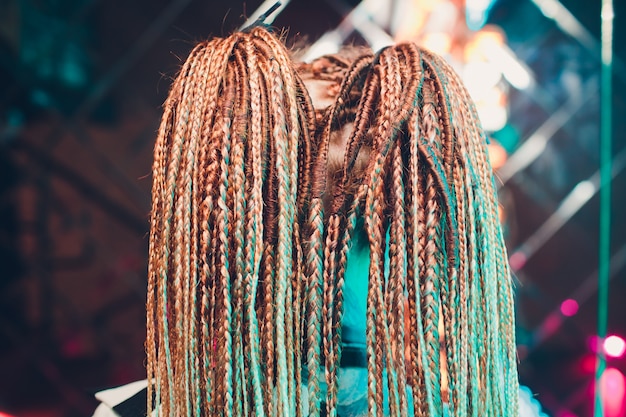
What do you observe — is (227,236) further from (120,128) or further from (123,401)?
(120,128)

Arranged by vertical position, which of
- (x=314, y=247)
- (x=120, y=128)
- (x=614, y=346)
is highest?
(x=120, y=128)

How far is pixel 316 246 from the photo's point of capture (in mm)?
495

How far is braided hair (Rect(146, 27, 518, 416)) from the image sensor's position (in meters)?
0.48

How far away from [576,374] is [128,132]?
8.68ft

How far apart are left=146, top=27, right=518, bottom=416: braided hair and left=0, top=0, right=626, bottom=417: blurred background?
168 centimetres

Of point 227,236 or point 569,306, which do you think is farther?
point 569,306

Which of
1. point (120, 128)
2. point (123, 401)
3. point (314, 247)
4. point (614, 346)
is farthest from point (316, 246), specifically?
point (614, 346)

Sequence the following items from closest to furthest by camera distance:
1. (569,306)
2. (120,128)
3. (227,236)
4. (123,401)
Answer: (227,236)
(123,401)
(120,128)
(569,306)

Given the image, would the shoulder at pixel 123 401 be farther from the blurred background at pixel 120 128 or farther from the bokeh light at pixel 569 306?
the bokeh light at pixel 569 306

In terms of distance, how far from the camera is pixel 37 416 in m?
2.16

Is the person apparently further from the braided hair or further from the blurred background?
the blurred background

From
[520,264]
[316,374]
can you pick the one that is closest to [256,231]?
[316,374]

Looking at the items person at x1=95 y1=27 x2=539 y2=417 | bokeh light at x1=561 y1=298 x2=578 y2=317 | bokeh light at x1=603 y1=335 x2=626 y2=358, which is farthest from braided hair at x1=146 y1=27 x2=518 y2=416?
bokeh light at x1=561 y1=298 x2=578 y2=317

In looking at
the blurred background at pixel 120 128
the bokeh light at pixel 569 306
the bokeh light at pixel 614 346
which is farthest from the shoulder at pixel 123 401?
the bokeh light at pixel 569 306
